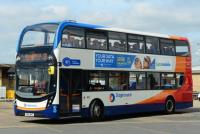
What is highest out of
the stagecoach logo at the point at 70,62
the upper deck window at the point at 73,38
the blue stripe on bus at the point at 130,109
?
the upper deck window at the point at 73,38

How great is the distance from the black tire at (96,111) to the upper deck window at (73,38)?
8.19 feet

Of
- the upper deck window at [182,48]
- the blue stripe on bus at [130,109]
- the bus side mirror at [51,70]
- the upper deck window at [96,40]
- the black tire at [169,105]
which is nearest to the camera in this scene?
the bus side mirror at [51,70]

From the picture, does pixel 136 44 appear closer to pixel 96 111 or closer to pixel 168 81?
pixel 168 81

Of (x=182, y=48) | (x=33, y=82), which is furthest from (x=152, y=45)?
(x=33, y=82)

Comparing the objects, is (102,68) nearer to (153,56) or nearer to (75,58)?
(75,58)

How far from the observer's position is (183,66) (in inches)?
1061

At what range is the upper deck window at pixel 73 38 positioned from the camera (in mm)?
19469

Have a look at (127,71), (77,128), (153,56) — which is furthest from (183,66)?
(77,128)

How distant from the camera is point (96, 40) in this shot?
69.2ft

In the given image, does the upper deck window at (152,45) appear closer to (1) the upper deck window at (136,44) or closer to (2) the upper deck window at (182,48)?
(1) the upper deck window at (136,44)

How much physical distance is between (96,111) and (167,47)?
652 centimetres

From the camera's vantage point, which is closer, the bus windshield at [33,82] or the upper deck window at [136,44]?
the bus windshield at [33,82]

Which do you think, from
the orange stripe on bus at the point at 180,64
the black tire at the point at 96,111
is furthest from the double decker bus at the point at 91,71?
the orange stripe on bus at the point at 180,64

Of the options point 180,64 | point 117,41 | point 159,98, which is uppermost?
point 117,41
